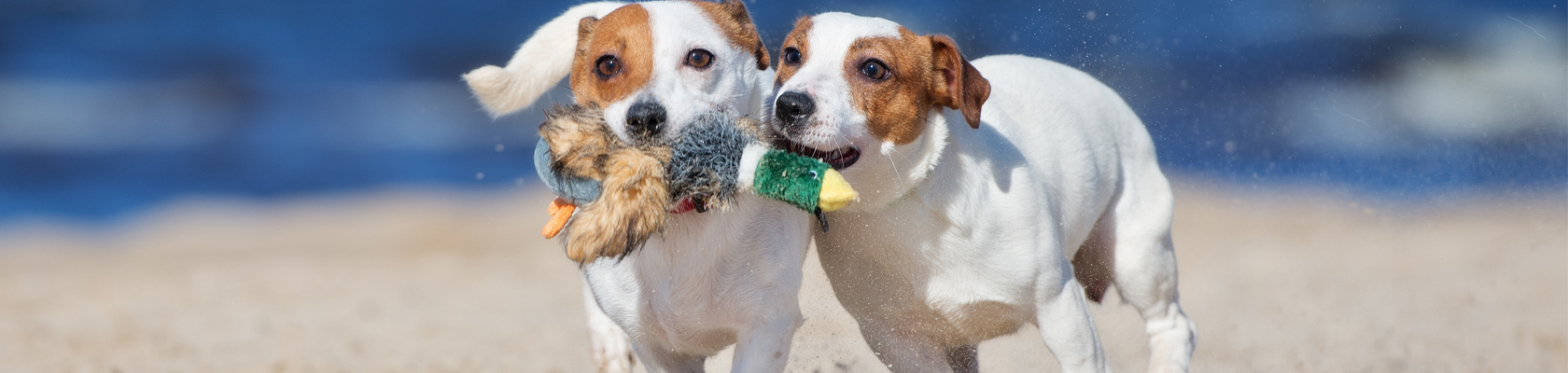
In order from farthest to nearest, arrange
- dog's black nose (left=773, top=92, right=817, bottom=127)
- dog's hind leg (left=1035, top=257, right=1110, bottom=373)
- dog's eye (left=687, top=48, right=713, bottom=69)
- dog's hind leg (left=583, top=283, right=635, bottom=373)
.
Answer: dog's hind leg (left=583, top=283, right=635, bottom=373) → dog's hind leg (left=1035, top=257, right=1110, bottom=373) → dog's eye (left=687, top=48, right=713, bottom=69) → dog's black nose (left=773, top=92, right=817, bottom=127)

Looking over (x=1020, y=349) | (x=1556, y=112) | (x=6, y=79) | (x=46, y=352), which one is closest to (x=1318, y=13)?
(x=1556, y=112)

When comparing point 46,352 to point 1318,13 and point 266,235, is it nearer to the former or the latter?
point 266,235

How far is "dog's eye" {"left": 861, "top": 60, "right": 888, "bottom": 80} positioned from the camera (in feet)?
8.52

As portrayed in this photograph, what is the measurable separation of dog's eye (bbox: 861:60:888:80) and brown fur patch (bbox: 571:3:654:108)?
1.51 ft

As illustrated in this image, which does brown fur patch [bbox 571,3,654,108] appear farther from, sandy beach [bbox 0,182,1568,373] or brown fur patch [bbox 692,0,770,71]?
sandy beach [bbox 0,182,1568,373]

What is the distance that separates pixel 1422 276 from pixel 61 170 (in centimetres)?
1173

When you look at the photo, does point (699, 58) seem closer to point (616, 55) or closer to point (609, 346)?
point (616, 55)

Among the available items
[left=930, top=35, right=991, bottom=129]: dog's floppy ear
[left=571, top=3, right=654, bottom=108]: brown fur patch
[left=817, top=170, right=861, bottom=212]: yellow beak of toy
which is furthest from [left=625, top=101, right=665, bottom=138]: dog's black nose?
[left=930, top=35, right=991, bottom=129]: dog's floppy ear

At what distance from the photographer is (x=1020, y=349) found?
170 inches

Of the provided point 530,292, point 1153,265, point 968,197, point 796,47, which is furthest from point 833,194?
point 530,292

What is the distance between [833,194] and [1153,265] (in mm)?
1690

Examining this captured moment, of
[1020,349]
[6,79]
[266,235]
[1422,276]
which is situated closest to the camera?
[1020,349]

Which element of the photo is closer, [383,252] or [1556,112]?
[1556,112]

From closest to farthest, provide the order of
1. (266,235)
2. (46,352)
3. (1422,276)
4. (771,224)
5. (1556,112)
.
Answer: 1. (771,224)
2. (46,352)
3. (1422,276)
4. (1556,112)
5. (266,235)
